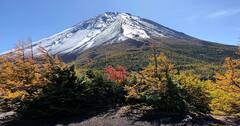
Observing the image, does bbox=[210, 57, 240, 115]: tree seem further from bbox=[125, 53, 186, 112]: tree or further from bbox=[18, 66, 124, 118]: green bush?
bbox=[18, 66, 124, 118]: green bush

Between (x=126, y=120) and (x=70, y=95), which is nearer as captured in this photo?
(x=126, y=120)

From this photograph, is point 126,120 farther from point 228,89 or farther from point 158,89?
point 228,89

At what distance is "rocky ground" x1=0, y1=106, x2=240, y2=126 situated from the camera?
80.1 feet

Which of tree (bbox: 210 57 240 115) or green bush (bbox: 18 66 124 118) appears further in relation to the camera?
green bush (bbox: 18 66 124 118)

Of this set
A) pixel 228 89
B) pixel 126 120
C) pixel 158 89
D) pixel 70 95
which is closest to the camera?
pixel 126 120

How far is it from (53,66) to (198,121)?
38.5 ft

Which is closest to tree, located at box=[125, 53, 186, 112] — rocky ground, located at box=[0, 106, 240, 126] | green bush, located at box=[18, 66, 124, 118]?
rocky ground, located at box=[0, 106, 240, 126]

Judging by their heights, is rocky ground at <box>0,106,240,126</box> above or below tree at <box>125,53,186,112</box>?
below

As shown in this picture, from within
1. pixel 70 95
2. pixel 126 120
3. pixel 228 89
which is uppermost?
pixel 70 95

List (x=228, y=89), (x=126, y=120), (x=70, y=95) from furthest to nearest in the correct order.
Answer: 1. (x=70, y=95)
2. (x=228, y=89)
3. (x=126, y=120)

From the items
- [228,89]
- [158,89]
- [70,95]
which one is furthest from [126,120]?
[228,89]

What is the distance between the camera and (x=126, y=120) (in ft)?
83.7

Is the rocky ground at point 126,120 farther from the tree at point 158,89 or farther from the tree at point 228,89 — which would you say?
the tree at point 228,89

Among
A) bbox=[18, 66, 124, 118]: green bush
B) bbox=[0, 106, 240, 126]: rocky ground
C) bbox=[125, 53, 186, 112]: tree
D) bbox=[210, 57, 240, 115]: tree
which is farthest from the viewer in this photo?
bbox=[18, 66, 124, 118]: green bush
